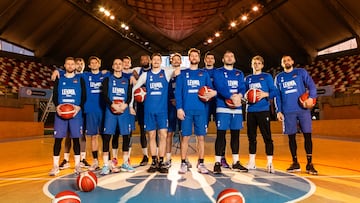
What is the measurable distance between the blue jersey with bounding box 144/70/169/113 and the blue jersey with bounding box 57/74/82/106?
119cm

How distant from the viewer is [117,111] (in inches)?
204

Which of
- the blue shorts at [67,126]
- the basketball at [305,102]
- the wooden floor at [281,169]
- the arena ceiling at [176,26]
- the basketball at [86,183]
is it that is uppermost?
the arena ceiling at [176,26]

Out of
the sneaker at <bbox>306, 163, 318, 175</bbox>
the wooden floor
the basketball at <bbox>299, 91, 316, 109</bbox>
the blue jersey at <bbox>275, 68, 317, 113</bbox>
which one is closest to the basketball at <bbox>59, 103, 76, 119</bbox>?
the wooden floor

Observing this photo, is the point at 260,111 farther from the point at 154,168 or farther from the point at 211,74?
the point at 154,168

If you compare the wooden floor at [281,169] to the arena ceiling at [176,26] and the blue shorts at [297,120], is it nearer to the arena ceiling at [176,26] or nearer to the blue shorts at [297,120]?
the blue shorts at [297,120]

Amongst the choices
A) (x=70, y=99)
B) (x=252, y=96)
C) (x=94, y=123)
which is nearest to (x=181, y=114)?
(x=252, y=96)

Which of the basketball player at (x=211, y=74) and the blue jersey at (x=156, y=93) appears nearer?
the blue jersey at (x=156, y=93)

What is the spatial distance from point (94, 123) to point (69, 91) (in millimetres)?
715

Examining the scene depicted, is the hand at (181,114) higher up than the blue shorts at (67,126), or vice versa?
Result: the hand at (181,114)

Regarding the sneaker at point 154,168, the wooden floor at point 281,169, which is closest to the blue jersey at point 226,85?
the sneaker at point 154,168

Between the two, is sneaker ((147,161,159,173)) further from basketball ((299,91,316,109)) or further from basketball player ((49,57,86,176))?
basketball ((299,91,316,109))

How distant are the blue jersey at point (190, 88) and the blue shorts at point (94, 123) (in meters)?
1.51

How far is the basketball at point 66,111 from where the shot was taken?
16.6 feet

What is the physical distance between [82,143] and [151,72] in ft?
6.55
